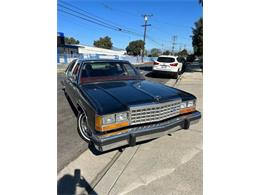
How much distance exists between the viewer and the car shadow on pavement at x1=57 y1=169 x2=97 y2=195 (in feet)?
7.14

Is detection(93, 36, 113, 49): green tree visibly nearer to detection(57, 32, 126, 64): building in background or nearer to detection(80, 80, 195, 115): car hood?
detection(57, 32, 126, 64): building in background

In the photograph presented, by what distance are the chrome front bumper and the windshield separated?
178cm

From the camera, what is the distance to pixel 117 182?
2340mm

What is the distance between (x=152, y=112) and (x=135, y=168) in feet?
2.82

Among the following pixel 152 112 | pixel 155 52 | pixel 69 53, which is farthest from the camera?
pixel 155 52

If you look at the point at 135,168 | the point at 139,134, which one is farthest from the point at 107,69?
the point at 135,168

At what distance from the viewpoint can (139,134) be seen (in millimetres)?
2686

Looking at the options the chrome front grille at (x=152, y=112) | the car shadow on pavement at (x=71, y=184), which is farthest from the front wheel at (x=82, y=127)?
the chrome front grille at (x=152, y=112)

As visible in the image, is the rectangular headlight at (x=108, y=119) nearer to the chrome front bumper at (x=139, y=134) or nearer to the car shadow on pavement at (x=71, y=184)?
the chrome front bumper at (x=139, y=134)

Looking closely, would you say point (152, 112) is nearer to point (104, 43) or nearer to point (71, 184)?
point (71, 184)

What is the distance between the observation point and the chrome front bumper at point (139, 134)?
2.51m

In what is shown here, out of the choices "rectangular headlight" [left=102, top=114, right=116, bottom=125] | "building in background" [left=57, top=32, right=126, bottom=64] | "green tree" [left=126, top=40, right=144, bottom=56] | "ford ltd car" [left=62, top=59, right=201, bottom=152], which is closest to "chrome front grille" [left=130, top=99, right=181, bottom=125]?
"ford ltd car" [left=62, top=59, right=201, bottom=152]
